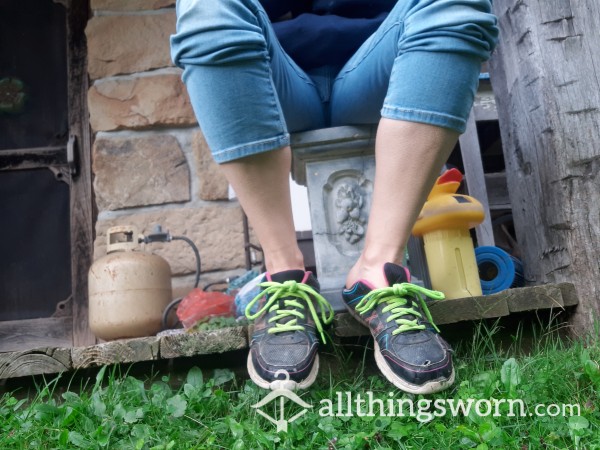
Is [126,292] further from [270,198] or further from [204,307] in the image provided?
[270,198]

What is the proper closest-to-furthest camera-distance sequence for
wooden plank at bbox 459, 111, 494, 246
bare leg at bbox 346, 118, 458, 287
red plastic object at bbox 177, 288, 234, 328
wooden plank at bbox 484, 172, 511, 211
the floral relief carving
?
bare leg at bbox 346, 118, 458, 287
the floral relief carving
red plastic object at bbox 177, 288, 234, 328
wooden plank at bbox 459, 111, 494, 246
wooden plank at bbox 484, 172, 511, 211

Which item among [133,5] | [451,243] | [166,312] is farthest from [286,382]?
[133,5]

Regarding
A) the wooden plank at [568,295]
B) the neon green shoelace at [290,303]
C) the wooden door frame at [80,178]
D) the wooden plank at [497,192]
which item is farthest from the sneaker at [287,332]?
the wooden plank at [497,192]

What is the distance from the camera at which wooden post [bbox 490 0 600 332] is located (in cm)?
134

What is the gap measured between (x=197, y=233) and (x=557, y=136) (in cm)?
119

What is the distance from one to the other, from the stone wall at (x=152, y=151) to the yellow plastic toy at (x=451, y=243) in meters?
0.79

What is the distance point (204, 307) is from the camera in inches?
→ 70.4

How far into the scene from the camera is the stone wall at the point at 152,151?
2.12 m

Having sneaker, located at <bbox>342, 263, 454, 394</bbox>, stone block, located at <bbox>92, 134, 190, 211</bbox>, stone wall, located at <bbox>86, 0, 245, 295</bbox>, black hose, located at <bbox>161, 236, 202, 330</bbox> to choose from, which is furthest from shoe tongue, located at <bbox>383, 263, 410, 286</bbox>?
stone block, located at <bbox>92, 134, 190, 211</bbox>

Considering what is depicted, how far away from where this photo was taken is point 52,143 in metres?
2.44

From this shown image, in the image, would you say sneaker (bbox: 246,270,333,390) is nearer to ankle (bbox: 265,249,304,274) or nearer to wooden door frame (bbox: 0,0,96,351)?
ankle (bbox: 265,249,304,274)

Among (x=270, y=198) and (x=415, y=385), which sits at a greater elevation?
(x=270, y=198)

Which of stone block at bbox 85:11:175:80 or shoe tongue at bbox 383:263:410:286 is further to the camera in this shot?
stone block at bbox 85:11:175:80

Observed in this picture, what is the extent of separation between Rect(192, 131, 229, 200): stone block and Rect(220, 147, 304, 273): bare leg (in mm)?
1023
